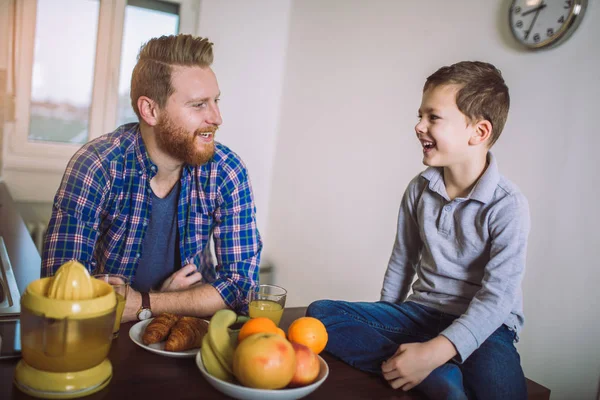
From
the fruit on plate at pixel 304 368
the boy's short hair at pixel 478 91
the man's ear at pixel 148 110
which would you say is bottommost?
the fruit on plate at pixel 304 368

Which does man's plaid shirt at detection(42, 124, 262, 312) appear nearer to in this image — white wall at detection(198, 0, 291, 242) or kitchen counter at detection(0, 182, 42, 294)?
kitchen counter at detection(0, 182, 42, 294)

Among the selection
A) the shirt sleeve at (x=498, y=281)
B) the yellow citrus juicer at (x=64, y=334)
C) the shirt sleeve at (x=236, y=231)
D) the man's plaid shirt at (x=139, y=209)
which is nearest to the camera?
the yellow citrus juicer at (x=64, y=334)

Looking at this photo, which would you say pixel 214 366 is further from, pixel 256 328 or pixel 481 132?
pixel 481 132

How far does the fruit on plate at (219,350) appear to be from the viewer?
2.82ft

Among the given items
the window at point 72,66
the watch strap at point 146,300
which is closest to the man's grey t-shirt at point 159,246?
the watch strap at point 146,300

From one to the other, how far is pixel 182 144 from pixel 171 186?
0.17m

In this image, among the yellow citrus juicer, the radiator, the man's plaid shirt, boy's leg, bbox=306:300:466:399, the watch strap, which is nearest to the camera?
the yellow citrus juicer

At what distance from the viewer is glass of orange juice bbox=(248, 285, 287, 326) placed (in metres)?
1.11

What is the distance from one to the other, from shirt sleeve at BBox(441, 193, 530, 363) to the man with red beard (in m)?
0.65

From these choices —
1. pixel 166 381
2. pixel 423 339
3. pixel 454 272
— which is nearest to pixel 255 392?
pixel 166 381

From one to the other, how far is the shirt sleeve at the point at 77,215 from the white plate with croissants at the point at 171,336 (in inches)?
18.6

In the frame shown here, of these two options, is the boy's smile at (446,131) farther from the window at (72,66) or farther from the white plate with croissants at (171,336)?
the window at (72,66)

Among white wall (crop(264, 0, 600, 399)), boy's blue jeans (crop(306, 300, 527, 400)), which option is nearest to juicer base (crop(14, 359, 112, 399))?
boy's blue jeans (crop(306, 300, 527, 400))

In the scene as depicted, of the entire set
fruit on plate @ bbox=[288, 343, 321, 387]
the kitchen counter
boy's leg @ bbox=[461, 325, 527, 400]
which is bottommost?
the kitchen counter
